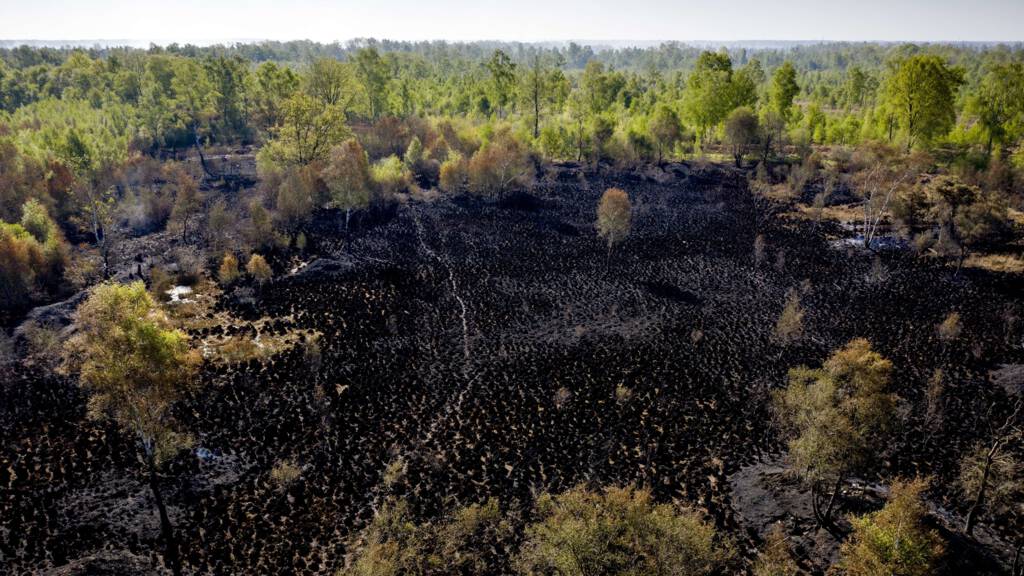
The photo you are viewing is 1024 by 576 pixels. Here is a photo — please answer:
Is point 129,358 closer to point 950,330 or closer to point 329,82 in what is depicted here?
point 950,330

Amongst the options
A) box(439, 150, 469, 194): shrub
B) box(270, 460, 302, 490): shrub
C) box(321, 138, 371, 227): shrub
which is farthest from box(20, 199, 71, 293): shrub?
box(439, 150, 469, 194): shrub

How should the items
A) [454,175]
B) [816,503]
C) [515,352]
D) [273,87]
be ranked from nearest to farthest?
[816,503] → [515,352] → [454,175] → [273,87]

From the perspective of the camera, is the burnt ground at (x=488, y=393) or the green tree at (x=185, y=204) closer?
the burnt ground at (x=488, y=393)

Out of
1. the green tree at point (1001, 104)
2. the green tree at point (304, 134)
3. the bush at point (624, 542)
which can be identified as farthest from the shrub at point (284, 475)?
the green tree at point (1001, 104)

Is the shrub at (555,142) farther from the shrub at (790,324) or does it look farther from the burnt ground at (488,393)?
the shrub at (790,324)

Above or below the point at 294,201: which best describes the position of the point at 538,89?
above

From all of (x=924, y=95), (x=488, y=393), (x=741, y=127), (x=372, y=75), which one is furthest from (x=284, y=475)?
(x=924, y=95)

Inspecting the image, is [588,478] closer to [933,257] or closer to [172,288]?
[172,288]
